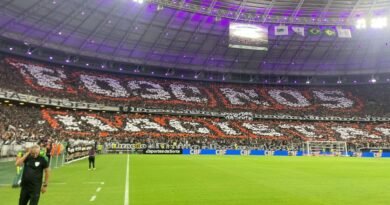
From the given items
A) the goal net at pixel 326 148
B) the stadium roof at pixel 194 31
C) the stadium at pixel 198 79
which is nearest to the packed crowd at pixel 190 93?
the stadium at pixel 198 79

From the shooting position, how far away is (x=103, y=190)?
14.0m

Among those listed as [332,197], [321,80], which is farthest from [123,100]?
[332,197]

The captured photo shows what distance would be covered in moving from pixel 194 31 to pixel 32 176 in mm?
57002

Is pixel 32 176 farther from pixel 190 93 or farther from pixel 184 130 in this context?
pixel 190 93

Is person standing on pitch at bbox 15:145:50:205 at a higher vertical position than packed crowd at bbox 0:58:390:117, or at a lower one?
lower

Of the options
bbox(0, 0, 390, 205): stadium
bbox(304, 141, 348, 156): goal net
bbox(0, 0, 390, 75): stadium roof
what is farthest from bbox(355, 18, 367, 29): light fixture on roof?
bbox(304, 141, 348, 156): goal net

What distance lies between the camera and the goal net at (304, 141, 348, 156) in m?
54.8

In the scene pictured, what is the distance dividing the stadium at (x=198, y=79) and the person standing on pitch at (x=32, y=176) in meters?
22.3

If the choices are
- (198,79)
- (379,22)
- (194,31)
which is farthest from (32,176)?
(198,79)

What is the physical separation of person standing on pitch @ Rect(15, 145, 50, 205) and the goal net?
52549 millimetres

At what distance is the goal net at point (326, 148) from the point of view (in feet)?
180

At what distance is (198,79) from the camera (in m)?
82.1

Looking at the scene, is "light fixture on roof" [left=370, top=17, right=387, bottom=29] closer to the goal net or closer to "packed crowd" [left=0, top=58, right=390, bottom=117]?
the goal net

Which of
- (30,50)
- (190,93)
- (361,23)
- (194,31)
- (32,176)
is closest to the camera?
(32,176)
